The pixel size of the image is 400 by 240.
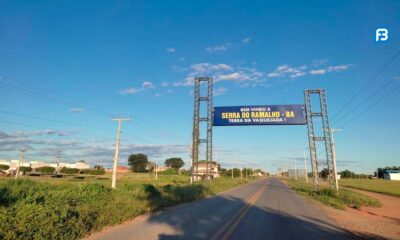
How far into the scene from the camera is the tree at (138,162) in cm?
16312

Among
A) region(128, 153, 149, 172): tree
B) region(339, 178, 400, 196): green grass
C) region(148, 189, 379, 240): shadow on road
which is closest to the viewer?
region(148, 189, 379, 240): shadow on road

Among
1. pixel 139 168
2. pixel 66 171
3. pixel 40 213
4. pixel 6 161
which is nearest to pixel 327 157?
pixel 40 213

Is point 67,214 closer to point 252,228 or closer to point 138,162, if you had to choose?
point 252,228

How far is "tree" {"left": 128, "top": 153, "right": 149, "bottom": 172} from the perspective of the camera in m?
163

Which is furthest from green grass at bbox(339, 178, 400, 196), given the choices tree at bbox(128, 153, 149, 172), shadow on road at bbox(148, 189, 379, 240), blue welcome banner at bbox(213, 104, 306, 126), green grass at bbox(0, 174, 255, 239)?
tree at bbox(128, 153, 149, 172)

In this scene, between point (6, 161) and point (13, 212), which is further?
point (6, 161)

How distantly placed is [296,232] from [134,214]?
7.14m

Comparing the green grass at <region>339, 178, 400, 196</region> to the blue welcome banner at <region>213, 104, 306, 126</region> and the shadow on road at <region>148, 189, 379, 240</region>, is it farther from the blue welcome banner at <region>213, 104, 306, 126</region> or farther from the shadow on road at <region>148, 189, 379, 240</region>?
the shadow on road at <region>148, 189, 379, 240</region>

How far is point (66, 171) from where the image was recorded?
108 metres

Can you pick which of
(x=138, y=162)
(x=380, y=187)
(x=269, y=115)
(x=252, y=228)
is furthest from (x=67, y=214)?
(x=138, y=162)

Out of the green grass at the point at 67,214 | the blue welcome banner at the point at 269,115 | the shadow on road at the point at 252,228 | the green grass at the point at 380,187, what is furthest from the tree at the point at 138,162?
the shadow on road at the point at 252,228

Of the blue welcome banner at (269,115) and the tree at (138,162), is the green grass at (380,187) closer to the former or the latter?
the blue welcome banner at (269,115)

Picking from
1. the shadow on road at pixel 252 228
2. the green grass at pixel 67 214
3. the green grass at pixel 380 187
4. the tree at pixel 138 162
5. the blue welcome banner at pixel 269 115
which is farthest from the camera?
the tree at pixel 138 162

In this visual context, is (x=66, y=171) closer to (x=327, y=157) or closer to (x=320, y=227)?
(x=327, y=157)
